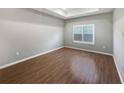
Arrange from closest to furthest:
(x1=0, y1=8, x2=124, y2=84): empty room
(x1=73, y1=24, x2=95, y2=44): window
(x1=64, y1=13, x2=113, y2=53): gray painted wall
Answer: (x1=0, y1=8, x2=124, y2=84): empty room < (x1=64, y1=13, x2=113, y2=53): gray painted wall < (x1=73, y1=24, x2=95, y2=44): window

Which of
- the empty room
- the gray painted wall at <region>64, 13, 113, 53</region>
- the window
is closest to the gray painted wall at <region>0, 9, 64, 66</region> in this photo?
the empty room

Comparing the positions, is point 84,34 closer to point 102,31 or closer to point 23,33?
point 102,31

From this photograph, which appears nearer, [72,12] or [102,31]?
[102,31]

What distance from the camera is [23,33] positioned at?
11.4 ft

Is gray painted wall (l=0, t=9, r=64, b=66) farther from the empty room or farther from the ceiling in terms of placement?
the ceiling

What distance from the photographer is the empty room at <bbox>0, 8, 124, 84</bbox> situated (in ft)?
7.61

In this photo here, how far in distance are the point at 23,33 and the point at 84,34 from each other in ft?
12.4

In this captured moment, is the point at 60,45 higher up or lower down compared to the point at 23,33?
lower down

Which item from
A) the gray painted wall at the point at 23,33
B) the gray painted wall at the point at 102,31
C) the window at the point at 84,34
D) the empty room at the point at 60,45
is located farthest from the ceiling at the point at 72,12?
the window at the point at 84,34

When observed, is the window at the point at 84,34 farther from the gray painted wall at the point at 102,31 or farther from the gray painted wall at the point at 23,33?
the gray painted wall at the point at 23,33

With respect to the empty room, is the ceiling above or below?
above

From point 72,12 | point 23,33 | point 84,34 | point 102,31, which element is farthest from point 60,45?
point 23,33
